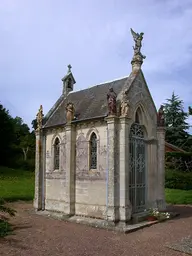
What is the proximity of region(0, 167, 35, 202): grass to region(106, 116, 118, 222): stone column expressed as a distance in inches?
377

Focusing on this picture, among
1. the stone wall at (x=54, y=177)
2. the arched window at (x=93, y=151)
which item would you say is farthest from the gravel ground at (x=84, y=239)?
the arched window at (x=93, y=151)

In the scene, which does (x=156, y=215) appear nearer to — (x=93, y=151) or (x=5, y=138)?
(x=93, y=151)

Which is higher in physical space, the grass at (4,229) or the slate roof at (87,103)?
the slate roof at (87,103)

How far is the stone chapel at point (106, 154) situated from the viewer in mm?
13664

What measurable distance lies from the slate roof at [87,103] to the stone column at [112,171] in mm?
885

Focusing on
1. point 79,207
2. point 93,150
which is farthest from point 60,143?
point 79,207

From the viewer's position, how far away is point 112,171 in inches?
532

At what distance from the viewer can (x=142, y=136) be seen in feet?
52.9

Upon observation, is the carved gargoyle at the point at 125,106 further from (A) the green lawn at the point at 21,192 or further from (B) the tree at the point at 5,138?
(B) the tree at the point at 5,138

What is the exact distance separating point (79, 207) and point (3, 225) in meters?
11.2

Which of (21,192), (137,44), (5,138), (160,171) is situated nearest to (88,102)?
(137,44)

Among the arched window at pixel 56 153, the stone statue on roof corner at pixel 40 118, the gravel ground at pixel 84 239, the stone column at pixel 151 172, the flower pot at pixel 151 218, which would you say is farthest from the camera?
the stone statue on roof corner at pixel 40 118

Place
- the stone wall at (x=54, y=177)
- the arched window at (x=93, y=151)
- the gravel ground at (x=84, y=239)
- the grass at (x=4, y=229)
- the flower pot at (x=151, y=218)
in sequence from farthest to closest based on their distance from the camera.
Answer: the stone wall at (x=54, y=177) < the arched window at (x=93, y=151) < the flower pot at (x=151, y=218) < the gravel ground at (x=84, y=239) < the grass at (x=4, y=229)

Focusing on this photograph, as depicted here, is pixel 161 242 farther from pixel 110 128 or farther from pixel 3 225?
pixel 3 225
